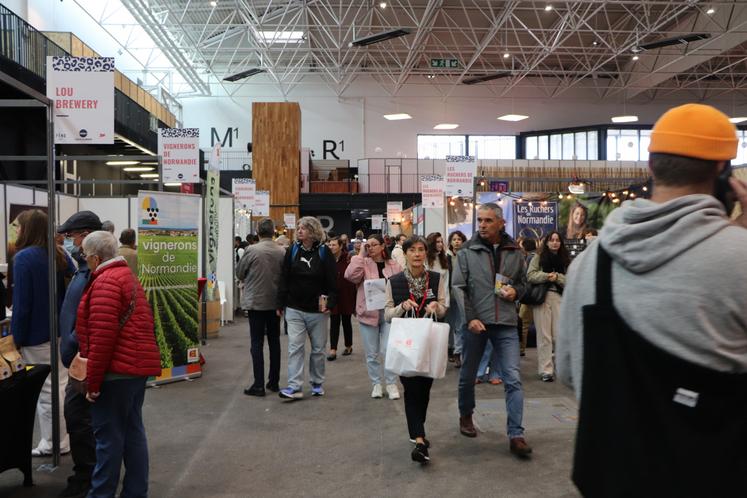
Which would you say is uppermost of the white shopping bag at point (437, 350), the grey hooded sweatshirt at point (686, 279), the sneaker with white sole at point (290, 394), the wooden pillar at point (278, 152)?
the wooden pillar at point (278, 152)

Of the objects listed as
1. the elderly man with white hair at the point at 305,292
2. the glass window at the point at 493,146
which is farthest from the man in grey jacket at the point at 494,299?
the glass window at the point at 493,146

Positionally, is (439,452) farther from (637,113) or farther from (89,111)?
(637,113)

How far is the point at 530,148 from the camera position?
32.4 meters

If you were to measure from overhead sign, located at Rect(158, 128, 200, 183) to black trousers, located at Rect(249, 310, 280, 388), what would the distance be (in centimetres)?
288

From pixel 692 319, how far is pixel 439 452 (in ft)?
12.5

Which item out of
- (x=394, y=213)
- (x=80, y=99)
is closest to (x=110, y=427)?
(x=80, y=99)

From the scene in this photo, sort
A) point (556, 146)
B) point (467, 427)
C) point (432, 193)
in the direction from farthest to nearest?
point (556, 146), point (432, 193), point (467, 427)

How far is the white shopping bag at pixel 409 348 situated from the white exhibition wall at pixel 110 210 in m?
4.38

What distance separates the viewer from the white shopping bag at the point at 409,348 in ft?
14.4

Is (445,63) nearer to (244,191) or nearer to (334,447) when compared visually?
(244,191)

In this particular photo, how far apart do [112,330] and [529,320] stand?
6347mm

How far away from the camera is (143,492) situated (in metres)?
3.78

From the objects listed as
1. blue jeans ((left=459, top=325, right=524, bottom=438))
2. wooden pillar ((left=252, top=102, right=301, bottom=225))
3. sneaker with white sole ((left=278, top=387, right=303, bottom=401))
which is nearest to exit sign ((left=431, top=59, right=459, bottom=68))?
wooden pillar ((left=252, top=102, right=301, bottom=225))

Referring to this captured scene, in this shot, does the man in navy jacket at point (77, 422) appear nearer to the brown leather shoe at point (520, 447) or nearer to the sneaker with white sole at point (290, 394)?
the sneaker with white sole at point (290, 394)
